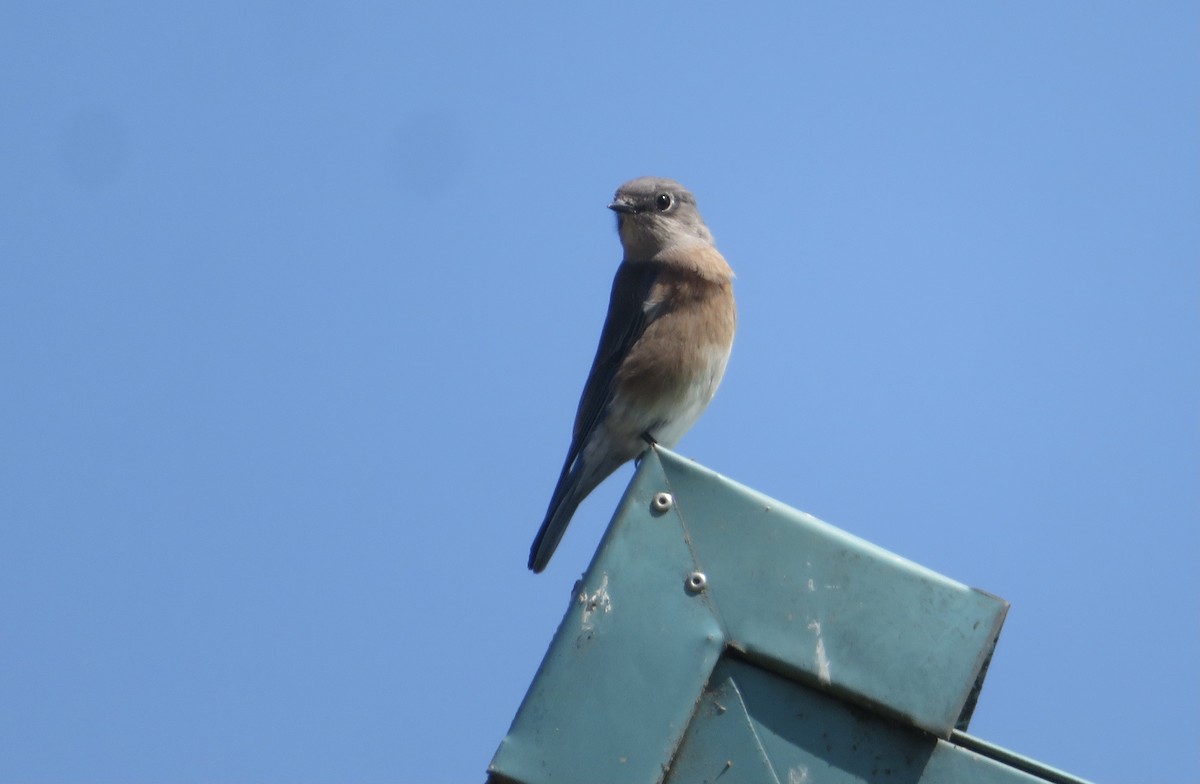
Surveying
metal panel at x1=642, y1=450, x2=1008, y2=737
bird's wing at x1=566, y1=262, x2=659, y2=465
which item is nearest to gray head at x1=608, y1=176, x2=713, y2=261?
bird's wing at x1=566, y1=262, x2=659, y2=465

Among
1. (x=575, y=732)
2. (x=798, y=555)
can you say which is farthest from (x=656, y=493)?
(x=575, y=732)

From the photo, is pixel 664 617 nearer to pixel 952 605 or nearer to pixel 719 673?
pixel 719 673

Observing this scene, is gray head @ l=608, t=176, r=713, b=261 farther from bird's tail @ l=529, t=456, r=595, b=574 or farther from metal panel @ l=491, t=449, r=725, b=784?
metal panel @ l=491, t=449, r=725, b=784

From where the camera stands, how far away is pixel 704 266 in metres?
6.88

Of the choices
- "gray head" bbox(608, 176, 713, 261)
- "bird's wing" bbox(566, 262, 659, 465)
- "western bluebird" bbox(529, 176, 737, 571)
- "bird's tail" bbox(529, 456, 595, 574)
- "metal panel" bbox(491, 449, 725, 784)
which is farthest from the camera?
"gray head" bbox(608, 176, 713, 261)

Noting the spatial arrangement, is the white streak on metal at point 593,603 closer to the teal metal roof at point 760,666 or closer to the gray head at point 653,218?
the teal metal roof at point 760,666

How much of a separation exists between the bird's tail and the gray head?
4.55 feet

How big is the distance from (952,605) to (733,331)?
3500mm

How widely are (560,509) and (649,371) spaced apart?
773 mm

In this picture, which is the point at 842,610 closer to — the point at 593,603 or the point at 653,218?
the point at 593,603

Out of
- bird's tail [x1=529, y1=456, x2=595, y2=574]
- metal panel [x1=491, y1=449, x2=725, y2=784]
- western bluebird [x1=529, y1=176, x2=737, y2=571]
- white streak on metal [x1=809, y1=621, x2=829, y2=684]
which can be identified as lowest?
metal panel [x1=491, y1=449, x2=725, y2=784]

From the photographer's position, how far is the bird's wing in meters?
6.62

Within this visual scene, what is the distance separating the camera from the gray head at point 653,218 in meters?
7.34

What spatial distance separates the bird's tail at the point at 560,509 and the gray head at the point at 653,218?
1.39 m
